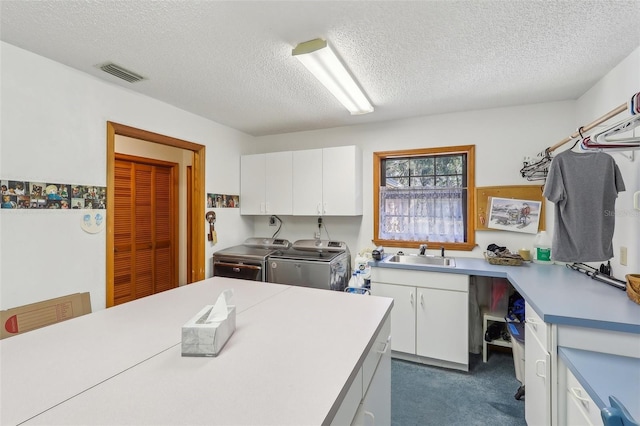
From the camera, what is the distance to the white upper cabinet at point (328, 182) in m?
3.09

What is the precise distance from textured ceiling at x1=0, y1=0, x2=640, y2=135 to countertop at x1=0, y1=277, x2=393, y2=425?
5.22 ft

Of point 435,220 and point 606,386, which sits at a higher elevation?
point 435,220

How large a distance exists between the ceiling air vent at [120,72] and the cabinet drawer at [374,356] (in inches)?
99.8

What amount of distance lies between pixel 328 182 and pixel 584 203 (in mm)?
2176

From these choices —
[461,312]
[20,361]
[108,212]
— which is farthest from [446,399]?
[108,212]

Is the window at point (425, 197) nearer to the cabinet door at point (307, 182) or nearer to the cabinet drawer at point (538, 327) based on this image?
the cabinet door at point (307, 182)

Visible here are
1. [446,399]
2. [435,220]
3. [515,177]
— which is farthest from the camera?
[435,220]

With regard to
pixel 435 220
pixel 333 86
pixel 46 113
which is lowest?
pixel 435 220

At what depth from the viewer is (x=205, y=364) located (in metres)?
0.93

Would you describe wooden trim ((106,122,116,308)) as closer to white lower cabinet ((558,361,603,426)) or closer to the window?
the window

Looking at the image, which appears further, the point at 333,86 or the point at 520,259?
the point at 520,259

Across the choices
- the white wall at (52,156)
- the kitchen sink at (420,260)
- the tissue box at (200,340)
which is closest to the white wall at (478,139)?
the kitchen sink at (420,260)

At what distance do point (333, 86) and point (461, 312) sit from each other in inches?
87.4

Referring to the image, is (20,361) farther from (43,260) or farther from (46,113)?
(46,113)
